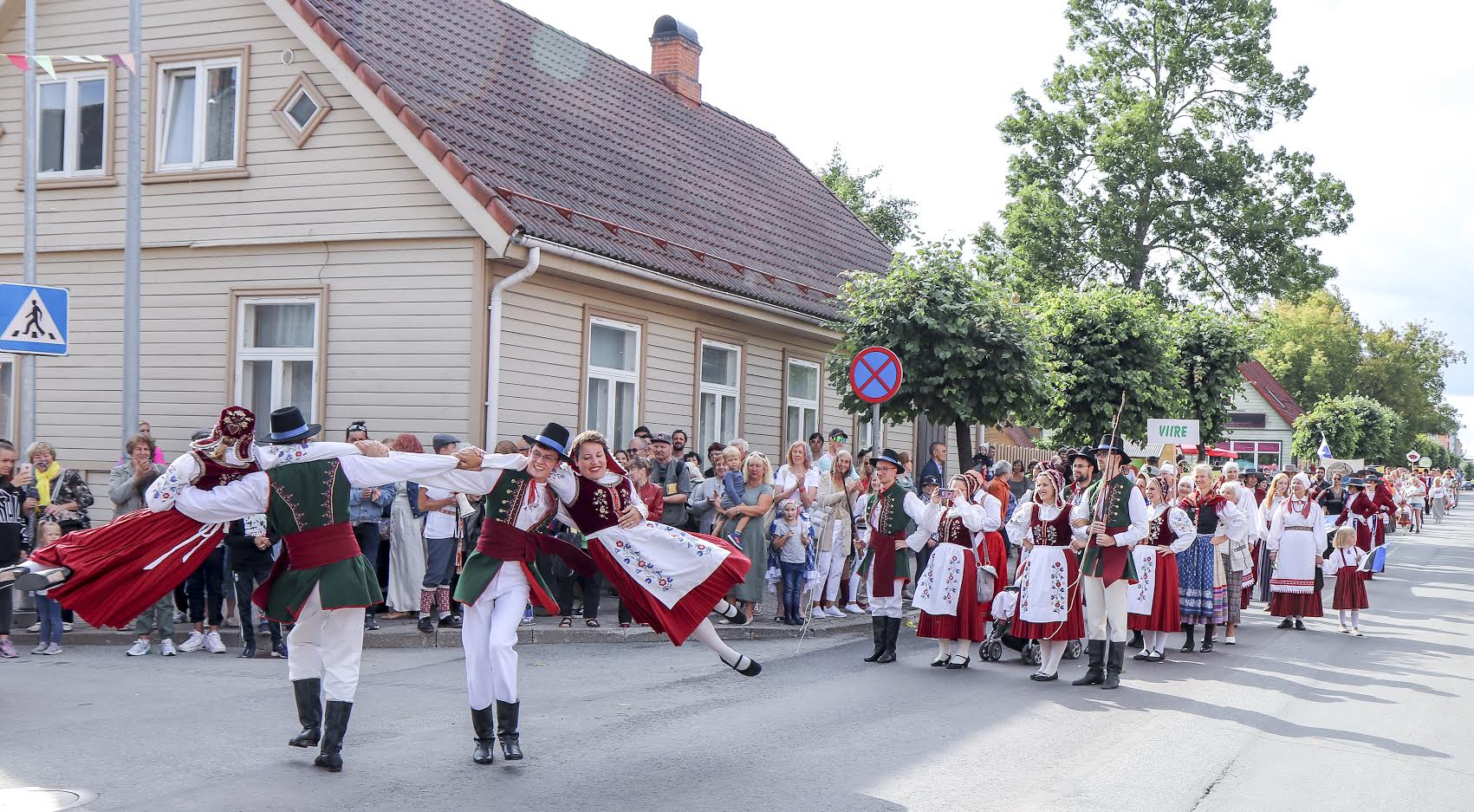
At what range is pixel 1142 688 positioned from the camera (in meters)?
10.8

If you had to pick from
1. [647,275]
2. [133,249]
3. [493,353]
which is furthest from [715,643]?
[647,275]

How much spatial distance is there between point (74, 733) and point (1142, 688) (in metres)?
7.65

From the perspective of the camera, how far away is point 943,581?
37.8ft

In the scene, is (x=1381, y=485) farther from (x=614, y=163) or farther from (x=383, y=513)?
(x=383, y=513)

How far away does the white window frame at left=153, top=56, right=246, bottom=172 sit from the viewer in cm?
1580

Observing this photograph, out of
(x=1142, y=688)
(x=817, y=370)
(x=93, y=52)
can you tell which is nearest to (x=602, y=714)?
(x=1142, y=688)

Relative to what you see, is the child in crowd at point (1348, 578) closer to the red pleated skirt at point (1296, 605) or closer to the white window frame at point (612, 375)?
the red pleated skirt at point (1296, 605)

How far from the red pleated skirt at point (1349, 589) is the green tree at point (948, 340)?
13.9 feet

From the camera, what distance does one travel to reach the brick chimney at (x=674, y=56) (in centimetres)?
2548

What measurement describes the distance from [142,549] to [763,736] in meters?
3.65

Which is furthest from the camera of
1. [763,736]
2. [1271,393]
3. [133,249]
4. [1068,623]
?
[1271,393]

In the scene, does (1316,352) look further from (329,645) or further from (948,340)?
(329,645)

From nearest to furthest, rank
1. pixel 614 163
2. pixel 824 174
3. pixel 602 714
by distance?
pixel 602 714 < pixel 614 163 < pixel 824 174

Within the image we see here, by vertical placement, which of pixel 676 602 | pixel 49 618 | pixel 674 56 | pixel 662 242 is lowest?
pixel 49 618
